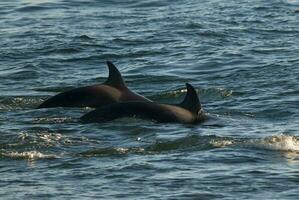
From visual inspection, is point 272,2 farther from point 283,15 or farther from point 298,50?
point 298,50

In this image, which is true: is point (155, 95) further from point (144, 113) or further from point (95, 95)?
point (144, 113)

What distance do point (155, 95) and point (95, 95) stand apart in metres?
1.79

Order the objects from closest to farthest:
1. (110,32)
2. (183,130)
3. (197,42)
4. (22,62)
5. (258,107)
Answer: (183,130), (258,107), (22,62), (197,42), (110,32)

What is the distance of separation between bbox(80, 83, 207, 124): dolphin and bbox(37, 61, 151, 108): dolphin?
115 cm

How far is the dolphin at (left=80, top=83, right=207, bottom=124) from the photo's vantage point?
1558 cm

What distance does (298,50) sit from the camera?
22.8m

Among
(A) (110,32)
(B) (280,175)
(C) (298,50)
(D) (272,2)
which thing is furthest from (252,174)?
(D) (272,2)

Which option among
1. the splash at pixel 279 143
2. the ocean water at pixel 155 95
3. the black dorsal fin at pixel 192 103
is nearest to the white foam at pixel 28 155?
the ocean water at pixel 155 95

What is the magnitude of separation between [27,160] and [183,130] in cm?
264

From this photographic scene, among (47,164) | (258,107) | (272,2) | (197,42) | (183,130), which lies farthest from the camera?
(272,2)

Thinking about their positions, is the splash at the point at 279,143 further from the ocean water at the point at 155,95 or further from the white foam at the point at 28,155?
the white foam at the point at 28,155

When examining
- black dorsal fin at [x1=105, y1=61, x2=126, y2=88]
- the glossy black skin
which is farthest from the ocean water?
black dorsal fin at [x1=105, y1=61, x2=126, y2=88]

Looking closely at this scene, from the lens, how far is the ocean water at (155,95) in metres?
12.1

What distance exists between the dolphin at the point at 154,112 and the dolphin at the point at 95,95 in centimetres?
115
